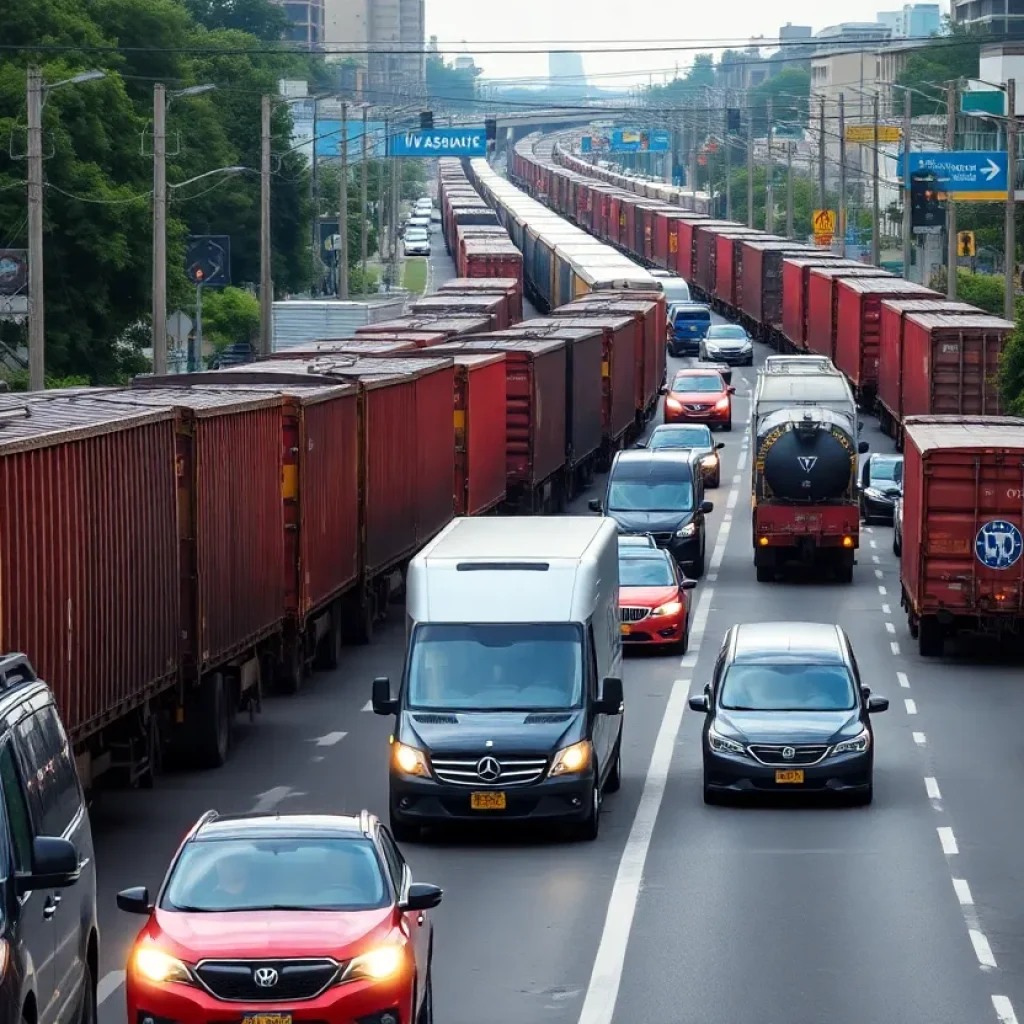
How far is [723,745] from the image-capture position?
2338 cm

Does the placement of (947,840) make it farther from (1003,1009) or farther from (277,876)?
(277,876)

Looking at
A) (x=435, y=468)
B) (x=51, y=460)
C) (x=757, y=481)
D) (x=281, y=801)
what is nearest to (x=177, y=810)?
(x=281, y=801)

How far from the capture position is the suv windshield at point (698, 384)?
217ft

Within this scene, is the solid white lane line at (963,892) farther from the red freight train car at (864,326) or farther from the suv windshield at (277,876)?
the red freight train car at (864,326)

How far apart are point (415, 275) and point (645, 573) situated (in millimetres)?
107812

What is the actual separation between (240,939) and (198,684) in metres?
11.5

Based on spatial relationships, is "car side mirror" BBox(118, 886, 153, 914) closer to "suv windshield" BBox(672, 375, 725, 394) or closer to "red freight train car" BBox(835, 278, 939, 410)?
"suv windshield" BBox(672, 375, 725, 394)

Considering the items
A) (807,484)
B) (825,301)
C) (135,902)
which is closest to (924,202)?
(825,301)

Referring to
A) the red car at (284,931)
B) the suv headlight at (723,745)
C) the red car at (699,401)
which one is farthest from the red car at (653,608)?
the red car at (699,401)

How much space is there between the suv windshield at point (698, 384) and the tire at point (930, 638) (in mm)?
31517

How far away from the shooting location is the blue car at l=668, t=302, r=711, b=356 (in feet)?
292

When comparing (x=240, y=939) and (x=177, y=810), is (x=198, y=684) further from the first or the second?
(x=240, y=939)

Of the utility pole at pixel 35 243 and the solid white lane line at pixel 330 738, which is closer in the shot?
the solid white lane line at pixel 330 738

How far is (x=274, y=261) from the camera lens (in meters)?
115
